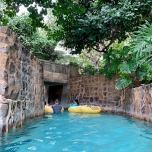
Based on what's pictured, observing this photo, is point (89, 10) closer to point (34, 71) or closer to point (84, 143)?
point (34, 71)

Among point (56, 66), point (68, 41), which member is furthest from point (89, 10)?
point (56, 66)

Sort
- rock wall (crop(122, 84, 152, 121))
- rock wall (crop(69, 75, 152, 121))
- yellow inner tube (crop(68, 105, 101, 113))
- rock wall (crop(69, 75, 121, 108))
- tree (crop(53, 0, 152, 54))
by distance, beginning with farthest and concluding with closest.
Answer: rock wall (crop(69, 75, 121, 108)), yellow inner tube (crop(68, 105, 101, 113)), tree (crop(53, 0, 152, 54)), rock wall (crop(69, 75, 152, 121)), rock wall (crop(122, 84, 152, 121))

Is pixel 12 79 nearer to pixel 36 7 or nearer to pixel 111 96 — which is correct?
pixel 36 7

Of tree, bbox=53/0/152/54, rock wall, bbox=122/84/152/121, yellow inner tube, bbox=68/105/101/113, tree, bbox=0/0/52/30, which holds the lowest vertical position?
yellow inner tube, bbox=68/105/101/113

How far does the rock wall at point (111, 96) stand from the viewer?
6430 mm

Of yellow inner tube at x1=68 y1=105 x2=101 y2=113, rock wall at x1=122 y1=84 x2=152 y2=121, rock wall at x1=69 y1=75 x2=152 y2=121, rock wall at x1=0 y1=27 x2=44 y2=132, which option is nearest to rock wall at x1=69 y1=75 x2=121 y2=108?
rock wall at x1=69 y1=75 x2=152 y2=121

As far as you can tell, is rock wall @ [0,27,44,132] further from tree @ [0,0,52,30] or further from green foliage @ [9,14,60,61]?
green foliage @ [9,14,60,61]

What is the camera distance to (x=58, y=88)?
50.1 feet

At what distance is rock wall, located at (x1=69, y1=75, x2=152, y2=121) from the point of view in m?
6.43

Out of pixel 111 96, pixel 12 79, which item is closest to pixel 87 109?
pixel 111 96

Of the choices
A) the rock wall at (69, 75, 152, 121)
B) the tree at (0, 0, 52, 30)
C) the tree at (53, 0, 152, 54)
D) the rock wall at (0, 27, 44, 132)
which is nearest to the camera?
the tree at (0, 0, 52, 30)

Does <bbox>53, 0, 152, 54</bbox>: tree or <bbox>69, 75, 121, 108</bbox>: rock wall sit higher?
<bbox>53, 0, 152, 54</bbox>: tree

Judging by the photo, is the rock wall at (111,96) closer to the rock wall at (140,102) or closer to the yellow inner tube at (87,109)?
the rock wall at (140,102)

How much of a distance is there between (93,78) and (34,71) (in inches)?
212
